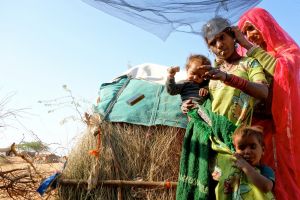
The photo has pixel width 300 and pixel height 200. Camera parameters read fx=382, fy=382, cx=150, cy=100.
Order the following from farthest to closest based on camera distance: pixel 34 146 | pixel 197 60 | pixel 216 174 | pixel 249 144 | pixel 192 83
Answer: pixel 34 146 → pixel 192 83 → pixel 197 60 → pixel 216 174 → pixel 249 144

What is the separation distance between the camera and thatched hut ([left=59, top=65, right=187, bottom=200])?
319 centimetres

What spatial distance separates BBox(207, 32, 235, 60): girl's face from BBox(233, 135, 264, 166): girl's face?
667 mm

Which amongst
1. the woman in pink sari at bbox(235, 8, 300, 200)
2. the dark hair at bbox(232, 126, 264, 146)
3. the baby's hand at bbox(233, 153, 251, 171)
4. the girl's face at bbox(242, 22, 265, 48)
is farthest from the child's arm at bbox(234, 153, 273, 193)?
the girl's face at bbox(242, 22, 265, 48)

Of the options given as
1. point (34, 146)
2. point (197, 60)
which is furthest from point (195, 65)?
point (34, 146)

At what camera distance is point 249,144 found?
2443 mm

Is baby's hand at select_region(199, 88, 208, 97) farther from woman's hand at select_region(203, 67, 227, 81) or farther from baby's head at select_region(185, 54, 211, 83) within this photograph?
woman's hand at select_region(203, 67, 227, 81)

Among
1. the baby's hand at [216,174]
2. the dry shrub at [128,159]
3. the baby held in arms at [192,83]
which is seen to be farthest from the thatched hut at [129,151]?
the baby's hand at [216,174]

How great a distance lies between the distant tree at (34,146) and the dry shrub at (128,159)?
3.44 ft

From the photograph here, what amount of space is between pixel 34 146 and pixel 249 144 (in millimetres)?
3153

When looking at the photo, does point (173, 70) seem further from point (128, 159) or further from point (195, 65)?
point (128, 159)

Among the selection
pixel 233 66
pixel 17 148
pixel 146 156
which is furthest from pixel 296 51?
pixel 17 148

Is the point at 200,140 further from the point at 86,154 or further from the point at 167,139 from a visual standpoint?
the point at 86,154

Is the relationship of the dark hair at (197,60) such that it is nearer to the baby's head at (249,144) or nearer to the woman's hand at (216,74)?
the woman's hand at (216,74)

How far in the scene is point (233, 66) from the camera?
2801mm
